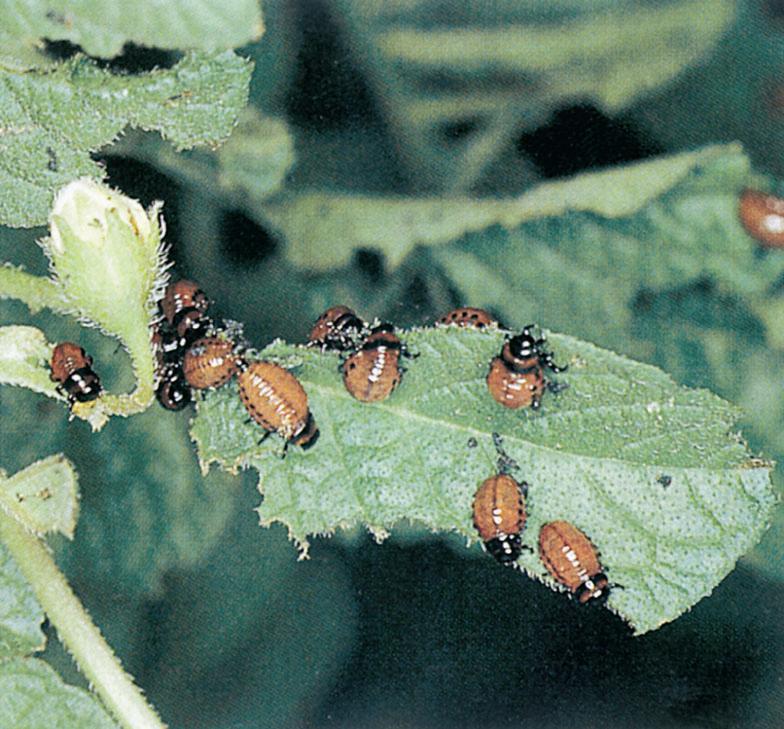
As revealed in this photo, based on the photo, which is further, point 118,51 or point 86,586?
point 86,586

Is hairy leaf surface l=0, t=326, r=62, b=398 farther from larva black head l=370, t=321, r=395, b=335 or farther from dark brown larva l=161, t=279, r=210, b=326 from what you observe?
larva black head l=370, t=321, r=395, b=335

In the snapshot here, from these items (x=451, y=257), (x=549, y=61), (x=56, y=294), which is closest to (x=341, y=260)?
(x=451, y=257)

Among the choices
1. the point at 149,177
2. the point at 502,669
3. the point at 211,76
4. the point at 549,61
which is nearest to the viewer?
the point at 211,76

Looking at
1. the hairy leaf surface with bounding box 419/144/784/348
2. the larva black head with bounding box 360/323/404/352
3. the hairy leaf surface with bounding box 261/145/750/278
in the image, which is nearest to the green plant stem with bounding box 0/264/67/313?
the larva black head with bounding box 360/323/404/352

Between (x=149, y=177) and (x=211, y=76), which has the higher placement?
(x=211, y=76)

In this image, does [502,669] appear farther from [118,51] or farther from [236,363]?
[118,51]

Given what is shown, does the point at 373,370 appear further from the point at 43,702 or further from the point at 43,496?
the point at 43,702
